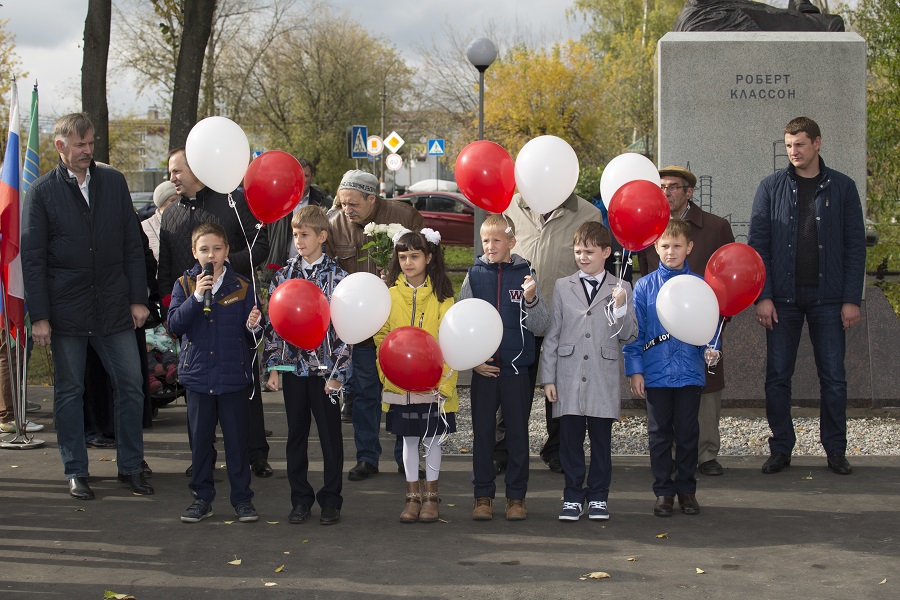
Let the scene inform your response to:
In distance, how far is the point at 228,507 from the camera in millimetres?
6105

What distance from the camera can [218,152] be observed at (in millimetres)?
6047

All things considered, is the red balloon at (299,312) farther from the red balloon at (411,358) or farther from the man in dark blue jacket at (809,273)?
the man in dark blue jacket at (809,273)

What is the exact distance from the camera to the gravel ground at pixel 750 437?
762cm

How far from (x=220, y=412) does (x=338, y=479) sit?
2.58 ft

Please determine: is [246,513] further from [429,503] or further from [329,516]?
[429,503]

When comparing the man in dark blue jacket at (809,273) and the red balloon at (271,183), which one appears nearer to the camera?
the red balloon at (271,183)

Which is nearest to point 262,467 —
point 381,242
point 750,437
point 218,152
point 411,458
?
point 411,458

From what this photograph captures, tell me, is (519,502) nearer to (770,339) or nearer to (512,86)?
(770,339)

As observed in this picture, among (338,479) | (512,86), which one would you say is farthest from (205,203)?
(512,86)

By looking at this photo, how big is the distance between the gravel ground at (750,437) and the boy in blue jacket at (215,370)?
2.22 metres

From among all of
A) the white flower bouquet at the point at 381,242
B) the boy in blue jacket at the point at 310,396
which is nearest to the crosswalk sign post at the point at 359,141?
the white flower bouquet at the point at 381,242

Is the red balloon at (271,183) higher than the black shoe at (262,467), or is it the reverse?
the red balloon at (271,183)

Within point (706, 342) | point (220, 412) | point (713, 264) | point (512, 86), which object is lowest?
point (220, 412)

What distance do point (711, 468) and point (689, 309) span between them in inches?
67.0
